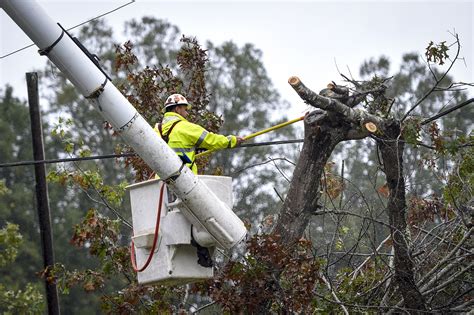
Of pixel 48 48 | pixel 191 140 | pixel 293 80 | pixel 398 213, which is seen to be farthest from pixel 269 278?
pixel 48 48

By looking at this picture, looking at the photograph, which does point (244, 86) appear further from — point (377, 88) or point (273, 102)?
point (377, 88)

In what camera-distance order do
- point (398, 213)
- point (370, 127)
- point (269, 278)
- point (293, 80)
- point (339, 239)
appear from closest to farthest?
point (293, 80) < point (370, 127) < point (269, 278) < point (398, 213) < point (339, 239)

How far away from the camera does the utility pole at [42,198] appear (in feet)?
55.5

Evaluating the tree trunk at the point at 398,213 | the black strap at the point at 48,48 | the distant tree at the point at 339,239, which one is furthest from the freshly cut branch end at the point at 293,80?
the black strap at the point at 48,48

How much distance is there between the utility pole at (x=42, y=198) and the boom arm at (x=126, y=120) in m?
5.89

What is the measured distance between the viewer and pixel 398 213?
11.6 metres

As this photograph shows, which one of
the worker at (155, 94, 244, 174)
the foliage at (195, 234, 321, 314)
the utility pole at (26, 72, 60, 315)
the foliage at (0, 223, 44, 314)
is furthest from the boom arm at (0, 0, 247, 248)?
the foliage at (0, 223, 44, 314)

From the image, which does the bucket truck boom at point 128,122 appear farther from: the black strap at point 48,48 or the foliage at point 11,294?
the foliage at point 11,294

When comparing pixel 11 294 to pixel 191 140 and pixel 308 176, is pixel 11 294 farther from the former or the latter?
pixel 308 176

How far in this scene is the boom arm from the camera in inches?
373

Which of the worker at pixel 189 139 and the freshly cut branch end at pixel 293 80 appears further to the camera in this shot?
the worker at pixel 189 139

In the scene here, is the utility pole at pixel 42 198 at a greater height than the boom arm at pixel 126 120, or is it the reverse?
the utility pole at pixel 42 198

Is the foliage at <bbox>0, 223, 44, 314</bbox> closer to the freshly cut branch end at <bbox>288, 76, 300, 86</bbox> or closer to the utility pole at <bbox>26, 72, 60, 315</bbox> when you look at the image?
the utility pole at <bbox>26, 72, 60, 315</bbox>

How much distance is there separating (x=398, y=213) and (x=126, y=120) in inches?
111
